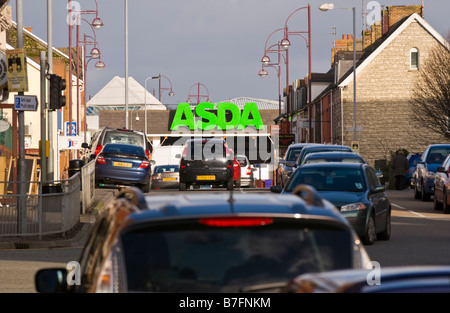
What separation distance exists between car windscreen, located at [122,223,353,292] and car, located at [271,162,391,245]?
38.7 ft

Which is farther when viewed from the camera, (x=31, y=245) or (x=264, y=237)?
(x=31, y=245)

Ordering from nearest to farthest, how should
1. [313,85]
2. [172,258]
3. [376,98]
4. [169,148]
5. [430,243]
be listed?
[172,258]
[430,243]
[169,148]
[376,98]
[313,85]

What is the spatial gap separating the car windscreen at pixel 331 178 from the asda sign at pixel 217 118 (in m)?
75.3

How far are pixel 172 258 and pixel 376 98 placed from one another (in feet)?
194

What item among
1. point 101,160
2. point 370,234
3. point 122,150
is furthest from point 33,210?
point 122,150

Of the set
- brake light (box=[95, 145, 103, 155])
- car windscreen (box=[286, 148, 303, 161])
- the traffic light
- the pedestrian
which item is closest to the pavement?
the traffic light

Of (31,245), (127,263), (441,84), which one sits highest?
(441,84)

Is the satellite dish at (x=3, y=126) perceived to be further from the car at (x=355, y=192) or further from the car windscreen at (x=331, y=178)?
the car windscreen at (x=331, y=178)

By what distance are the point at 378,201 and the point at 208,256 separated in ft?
43.1

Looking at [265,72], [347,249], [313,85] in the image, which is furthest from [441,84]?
[347,249]

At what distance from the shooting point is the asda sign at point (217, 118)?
93.8 metres

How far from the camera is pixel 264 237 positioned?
4.72 m

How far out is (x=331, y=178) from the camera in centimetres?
1788

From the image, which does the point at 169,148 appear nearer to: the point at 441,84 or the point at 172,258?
the point at 441,84
